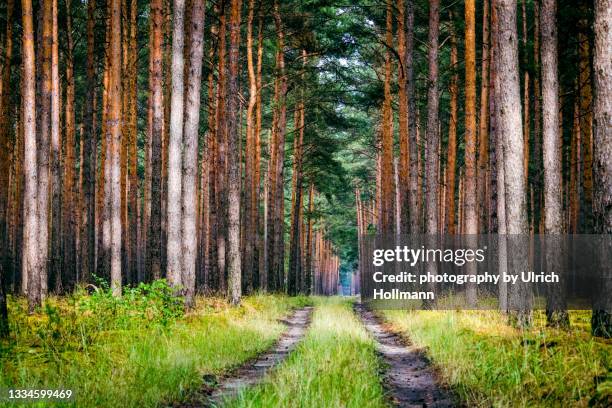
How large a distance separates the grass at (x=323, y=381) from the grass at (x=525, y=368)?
3.33ft

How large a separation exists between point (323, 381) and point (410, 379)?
1.88 metres

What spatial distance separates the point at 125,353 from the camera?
24.4 feet

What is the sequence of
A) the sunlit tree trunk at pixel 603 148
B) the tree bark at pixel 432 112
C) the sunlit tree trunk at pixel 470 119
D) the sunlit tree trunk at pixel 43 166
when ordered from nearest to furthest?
the sunlit tree trunk at pixel 603 148 → the sunlit tree trunk at pixel 43 166 → the tree bark at pixel 432 112 → the sunlit tree trunk at pixel 470 119

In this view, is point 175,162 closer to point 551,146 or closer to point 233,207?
point 233,207

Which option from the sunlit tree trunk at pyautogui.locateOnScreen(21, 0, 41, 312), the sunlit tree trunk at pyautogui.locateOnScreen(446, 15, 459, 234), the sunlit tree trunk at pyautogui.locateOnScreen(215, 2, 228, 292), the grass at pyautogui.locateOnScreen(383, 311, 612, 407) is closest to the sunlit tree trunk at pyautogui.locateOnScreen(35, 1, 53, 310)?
the sunlit tree trunk at pyautogui.locateOnScreen(21, 0, 41, 312)

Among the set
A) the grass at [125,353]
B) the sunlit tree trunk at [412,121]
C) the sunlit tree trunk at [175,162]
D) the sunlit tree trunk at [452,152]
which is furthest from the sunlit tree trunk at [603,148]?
the sunlit tree trunk at [452,152]

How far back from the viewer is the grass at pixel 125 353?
566cm

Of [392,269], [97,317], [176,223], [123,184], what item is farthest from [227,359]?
[392,269]

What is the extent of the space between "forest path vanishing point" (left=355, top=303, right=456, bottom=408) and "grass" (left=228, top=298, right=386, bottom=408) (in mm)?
243

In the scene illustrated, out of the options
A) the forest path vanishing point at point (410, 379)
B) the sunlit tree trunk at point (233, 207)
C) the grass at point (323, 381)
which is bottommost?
the forest path vanishing point at point (410, 379)

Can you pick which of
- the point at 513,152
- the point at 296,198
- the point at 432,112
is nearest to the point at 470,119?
the point at 432,112

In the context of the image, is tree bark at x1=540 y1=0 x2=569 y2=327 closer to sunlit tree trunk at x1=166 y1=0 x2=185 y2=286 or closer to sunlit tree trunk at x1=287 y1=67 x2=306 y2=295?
sunlit tree trunk at x1=166 y1=0 x2=185 y2=286

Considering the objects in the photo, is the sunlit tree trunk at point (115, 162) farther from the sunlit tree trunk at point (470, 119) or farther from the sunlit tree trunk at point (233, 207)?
the sunlit tree trunk at point (470, 119)

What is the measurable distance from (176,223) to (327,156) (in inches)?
746
